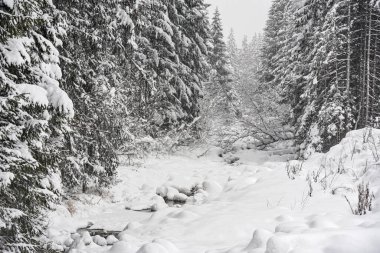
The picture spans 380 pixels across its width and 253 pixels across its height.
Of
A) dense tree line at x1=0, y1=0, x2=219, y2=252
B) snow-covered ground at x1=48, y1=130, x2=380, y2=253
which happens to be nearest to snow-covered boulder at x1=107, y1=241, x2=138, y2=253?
snow-covered ground at x1=48, y1=130, x2=380, y2=253

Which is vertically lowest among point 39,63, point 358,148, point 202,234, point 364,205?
point 202,234

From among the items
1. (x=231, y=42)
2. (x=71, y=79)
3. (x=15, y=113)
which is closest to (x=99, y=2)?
(x=71, y=79)

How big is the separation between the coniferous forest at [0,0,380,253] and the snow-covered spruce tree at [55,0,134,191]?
0.04 m

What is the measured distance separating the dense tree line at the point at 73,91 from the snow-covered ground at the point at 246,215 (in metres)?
0.98

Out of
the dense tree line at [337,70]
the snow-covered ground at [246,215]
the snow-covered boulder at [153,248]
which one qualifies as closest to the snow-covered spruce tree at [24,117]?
the snow-covered ground at [246,215]

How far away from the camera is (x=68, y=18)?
8.48 m

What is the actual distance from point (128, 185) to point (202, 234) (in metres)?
7.28

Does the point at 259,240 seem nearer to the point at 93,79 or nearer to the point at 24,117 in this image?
the point at 24,117

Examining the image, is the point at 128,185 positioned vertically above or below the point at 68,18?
below

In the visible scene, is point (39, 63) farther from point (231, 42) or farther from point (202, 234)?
point (231, 42)

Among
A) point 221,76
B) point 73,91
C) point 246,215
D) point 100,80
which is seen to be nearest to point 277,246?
point 246,215

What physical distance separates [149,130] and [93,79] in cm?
723

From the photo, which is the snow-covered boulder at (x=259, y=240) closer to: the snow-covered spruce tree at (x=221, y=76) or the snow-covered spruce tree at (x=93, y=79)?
the snow-covered spruce tree at (x=93, y=79)

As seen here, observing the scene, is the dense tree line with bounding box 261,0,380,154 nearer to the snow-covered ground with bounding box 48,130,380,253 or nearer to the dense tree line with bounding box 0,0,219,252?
the snow-covered ground with bounding box 48,130,380,253
